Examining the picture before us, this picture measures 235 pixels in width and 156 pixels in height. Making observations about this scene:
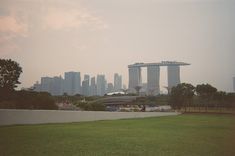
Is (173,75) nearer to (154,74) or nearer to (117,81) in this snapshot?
(154,74)

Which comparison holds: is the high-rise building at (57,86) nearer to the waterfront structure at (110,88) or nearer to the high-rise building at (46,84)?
the high-rise building at (46,84)

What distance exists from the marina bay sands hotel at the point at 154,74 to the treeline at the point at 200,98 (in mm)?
355

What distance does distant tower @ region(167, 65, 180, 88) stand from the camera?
6.87 meters

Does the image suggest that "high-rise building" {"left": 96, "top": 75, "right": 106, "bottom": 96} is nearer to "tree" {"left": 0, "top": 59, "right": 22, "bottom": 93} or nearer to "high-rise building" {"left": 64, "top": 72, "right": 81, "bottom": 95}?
"high-rise building" {"left": 64, "top": 72, "right": 81, "bottom": 95}

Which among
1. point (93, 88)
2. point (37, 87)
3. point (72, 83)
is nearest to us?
point (37, 87)

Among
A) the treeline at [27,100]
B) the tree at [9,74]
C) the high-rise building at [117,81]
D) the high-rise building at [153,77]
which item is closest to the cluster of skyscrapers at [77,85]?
the high-rise building at [117,81]

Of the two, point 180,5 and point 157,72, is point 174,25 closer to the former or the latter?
point 180,5

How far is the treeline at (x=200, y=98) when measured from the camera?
7024 millimetres

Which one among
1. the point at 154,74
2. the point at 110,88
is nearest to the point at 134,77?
the point at 154,74

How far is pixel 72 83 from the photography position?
24.0ft

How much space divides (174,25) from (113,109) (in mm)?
4341

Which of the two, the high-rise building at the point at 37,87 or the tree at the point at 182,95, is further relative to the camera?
the tree at the point at 182,95

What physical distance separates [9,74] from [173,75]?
10.4 feet

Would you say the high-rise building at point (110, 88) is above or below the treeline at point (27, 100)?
above
